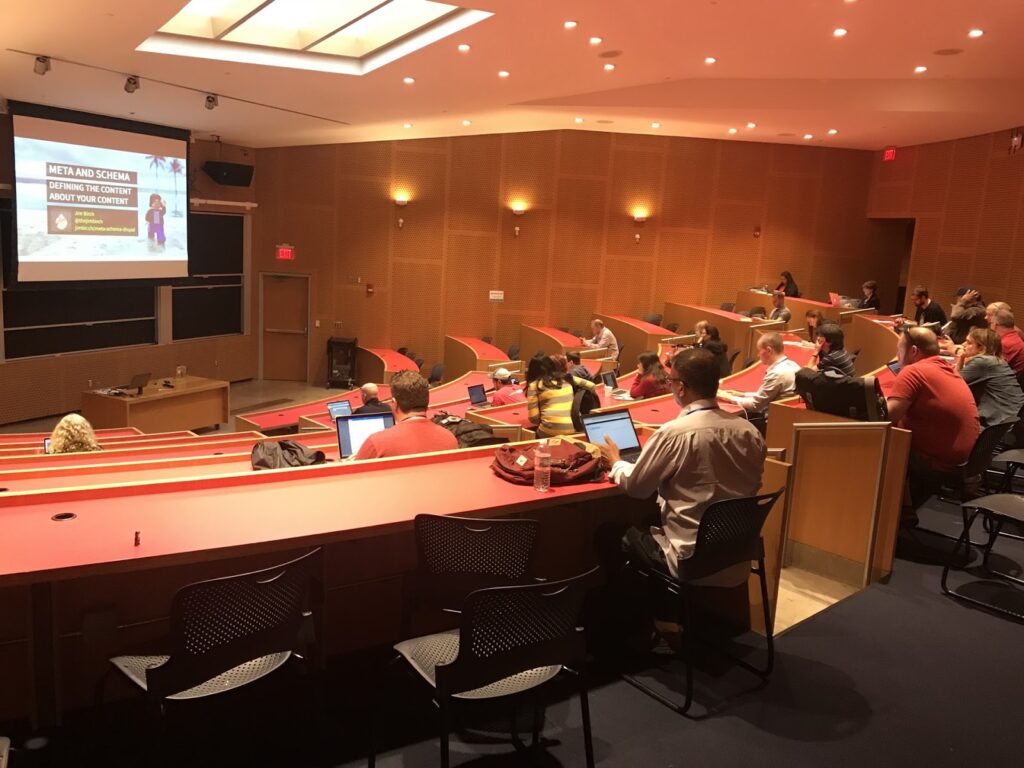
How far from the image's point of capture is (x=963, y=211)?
12.6 m

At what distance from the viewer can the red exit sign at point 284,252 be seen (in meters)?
13.7

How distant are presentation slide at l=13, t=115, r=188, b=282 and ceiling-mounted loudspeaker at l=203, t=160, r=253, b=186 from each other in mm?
1108

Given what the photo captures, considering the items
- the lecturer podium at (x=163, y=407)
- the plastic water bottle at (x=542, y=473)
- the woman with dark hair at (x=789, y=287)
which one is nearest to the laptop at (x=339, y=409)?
the lecturer podium at (x=163, y=407)

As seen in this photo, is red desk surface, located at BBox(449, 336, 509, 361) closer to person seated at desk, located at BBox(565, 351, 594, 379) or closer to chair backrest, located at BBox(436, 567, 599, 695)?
person seated at desk, located at BBox(565, 351, 594, 379)

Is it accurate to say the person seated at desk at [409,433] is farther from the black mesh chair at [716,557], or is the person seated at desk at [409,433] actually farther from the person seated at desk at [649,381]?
the person seated at desk at [649,381]

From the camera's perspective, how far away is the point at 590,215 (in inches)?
528

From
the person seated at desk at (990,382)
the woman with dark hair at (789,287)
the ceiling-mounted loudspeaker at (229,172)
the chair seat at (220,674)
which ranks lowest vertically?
the chair seat at (220,674)

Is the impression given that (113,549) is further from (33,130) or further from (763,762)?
(33,130)

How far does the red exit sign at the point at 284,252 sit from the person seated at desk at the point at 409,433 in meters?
10.7

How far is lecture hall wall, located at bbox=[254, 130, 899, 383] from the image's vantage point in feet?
43.5

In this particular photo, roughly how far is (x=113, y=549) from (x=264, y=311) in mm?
12338

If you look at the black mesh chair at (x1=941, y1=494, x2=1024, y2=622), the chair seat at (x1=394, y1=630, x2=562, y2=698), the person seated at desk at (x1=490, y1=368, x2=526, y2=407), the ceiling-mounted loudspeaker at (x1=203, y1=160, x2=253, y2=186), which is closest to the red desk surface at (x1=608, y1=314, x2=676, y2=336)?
the person seated at desk at (x1=490, y1=368, x2=526, y2=407)

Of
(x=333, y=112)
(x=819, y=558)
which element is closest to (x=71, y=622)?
(x=819, y=558)

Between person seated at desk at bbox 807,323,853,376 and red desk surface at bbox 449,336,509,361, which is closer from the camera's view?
person seated at desk at bbox 807,323,853,376
